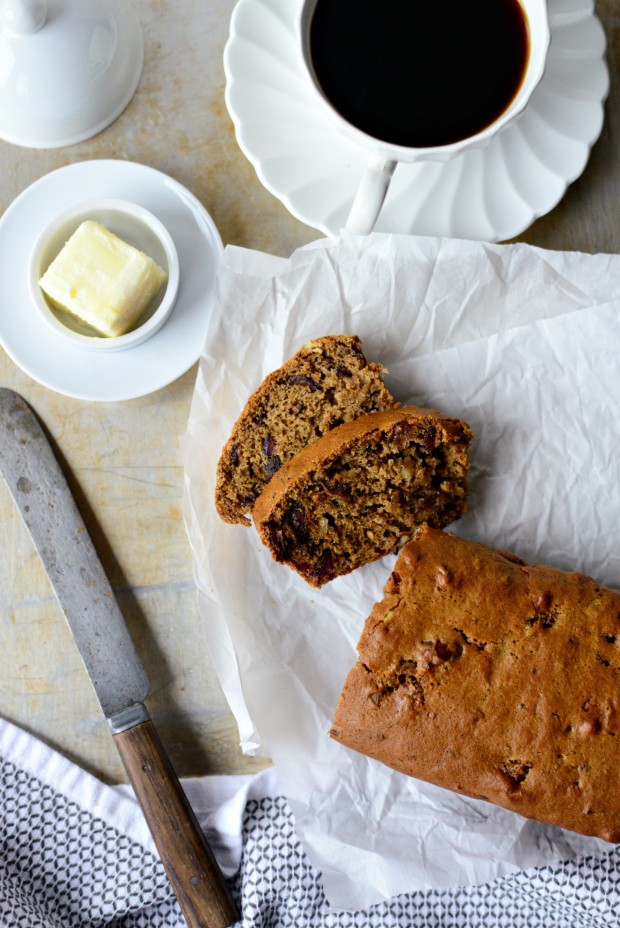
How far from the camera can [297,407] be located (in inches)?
78.5

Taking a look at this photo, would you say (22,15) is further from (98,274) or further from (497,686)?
(497,686)

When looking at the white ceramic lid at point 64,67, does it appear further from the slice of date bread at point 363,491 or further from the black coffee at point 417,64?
the slice of date bread at point 363,491

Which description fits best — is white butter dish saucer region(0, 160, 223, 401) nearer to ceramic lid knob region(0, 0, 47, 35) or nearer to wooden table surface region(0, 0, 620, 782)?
wooden table surface region(0, 0, 620, 782)

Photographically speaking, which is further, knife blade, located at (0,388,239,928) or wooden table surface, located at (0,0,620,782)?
wooden table surface, located at (0,0,620,782)

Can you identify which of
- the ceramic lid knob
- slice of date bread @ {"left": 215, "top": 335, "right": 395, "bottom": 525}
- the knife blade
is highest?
the ceramic lid knob

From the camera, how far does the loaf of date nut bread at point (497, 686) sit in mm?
1712

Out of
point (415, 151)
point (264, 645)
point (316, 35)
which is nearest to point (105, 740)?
point (264, 645)

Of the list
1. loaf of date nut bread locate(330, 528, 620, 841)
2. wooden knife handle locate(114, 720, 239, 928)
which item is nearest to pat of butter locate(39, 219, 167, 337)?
loaf of date nut bread locate(330, 528, 620, 841)

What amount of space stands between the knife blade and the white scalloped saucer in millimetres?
870

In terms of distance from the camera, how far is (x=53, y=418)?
2217 millimetres

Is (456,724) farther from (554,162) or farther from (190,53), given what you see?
(190,53)

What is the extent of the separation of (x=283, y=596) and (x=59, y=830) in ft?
2.65

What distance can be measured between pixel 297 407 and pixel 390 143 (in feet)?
1.95

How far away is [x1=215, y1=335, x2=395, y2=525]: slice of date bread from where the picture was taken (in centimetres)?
198
